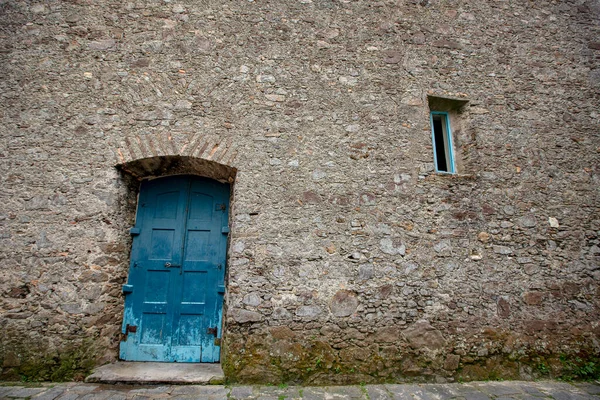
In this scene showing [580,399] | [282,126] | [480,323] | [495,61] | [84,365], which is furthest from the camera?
[495,61]

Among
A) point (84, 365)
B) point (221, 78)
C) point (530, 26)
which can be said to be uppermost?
point (530, 26)

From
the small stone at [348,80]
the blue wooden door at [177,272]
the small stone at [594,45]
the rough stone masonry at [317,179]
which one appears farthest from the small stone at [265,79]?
the small stone at [594,45]

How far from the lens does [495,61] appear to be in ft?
11.9

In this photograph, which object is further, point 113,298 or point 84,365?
point 113,298

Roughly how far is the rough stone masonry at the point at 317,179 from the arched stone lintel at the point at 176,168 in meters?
0.02

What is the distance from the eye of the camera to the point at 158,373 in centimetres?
272

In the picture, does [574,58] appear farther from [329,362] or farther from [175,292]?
[175,292]

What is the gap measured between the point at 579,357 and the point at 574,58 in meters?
3.42

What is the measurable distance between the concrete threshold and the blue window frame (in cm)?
308

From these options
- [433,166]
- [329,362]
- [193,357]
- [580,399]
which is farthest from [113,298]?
[580,399]

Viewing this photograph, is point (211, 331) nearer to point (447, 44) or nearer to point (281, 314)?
point (281, 314)

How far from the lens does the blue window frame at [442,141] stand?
3.48m

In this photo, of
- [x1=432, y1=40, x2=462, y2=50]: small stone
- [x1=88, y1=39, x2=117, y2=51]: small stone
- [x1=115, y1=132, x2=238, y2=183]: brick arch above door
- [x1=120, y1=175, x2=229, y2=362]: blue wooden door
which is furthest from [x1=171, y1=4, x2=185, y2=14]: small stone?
[x1=432, y1=40, x2=462, y2=50]: small stone

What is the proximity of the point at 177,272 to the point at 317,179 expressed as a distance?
5.64 ft
